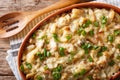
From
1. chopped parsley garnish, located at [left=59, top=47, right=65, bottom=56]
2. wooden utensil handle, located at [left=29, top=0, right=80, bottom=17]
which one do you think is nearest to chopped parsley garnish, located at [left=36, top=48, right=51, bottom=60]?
chopped parsley garnish, located at [left=59, top=47, right=65, bottom=56]

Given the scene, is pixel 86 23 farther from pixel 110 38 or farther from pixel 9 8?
pixel 9 8

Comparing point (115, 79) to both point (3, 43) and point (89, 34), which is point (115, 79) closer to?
point (89, 34)

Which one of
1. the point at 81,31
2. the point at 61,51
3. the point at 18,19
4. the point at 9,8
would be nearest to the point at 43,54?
the point at 61,51

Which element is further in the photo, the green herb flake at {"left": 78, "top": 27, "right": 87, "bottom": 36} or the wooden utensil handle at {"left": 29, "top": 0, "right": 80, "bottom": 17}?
the wooden utensil handle at {"left": 29, "top": 0, "right": 80, "bottom": 17}

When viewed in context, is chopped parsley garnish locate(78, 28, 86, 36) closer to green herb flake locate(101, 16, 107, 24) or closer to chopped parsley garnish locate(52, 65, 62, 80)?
green herb flake locate(101, 16, 107, 24)

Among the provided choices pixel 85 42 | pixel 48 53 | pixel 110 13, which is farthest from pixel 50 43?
pixel 110 13

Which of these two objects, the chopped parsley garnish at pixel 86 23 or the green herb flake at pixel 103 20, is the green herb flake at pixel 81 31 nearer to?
the chopped parsley garnish at pixel 86 23

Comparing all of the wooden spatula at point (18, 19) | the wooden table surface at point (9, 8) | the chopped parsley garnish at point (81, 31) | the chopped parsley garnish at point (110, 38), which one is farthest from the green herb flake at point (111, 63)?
the wooden table surface at point (9, 8)
